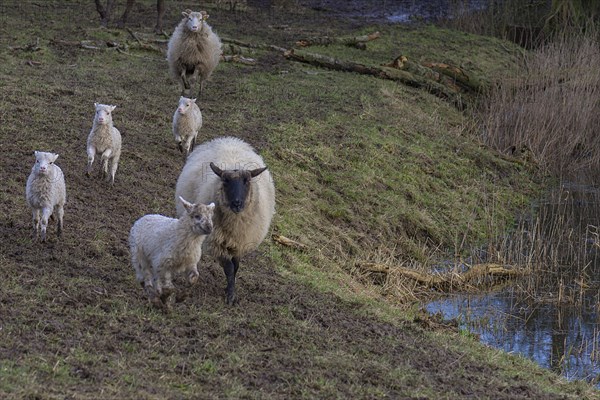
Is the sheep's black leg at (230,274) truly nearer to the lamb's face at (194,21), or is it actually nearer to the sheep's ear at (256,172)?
the sheep's ear at (256,172)

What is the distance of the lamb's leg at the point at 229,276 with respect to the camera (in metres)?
7.84

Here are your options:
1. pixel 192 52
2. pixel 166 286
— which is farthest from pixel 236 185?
pixel 192 52

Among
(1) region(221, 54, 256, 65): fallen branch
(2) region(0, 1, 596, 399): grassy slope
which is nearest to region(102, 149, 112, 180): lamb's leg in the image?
(2) region(0, 1, 596, 399): grassy slope

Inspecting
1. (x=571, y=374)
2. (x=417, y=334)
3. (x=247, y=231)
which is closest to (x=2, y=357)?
(x=247, y=231)

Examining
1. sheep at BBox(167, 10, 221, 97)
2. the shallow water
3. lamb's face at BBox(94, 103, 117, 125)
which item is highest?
Result: lamb's face at BBox(94, 103, 117, 125)

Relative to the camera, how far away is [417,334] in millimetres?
8250

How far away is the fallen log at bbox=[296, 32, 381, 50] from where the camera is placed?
21156 millimetres

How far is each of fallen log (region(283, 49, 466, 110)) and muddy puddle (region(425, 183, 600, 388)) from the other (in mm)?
6522

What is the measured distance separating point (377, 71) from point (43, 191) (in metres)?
12.0

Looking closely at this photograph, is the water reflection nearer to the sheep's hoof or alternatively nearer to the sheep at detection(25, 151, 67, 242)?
the sheep's hoof

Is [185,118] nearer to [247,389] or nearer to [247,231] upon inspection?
[247,231]

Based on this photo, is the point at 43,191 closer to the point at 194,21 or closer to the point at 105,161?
the point at 105,161

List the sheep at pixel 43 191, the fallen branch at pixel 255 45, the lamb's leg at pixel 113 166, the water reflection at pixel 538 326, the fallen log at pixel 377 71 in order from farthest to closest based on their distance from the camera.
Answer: the fallen branch at pixel 255 45 < the fallen log at pixel 377 71 < the lamb's leg at pixel 113 166 < the water reflection at pixel 538 326 < the sheep at pixel 43 191

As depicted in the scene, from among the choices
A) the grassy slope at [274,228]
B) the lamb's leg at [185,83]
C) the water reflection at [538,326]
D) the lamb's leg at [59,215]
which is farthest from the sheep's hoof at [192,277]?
the lamb's leg at [185,83]
